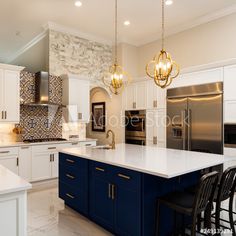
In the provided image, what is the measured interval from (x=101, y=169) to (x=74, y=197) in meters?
0.88

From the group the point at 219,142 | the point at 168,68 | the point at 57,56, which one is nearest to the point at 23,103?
the point at 57,56

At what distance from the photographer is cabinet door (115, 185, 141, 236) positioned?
2.24m

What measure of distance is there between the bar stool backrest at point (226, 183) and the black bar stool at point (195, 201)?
102 millimetres

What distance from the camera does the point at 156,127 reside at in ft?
17.3

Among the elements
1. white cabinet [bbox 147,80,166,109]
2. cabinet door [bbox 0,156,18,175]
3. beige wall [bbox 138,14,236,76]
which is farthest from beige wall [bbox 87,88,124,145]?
cabinet door [bbox 0,156,18,175]

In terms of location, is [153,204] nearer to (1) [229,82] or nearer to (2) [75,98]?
(1) [229,82]

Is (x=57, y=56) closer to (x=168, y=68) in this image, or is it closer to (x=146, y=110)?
(x=146, y=110)

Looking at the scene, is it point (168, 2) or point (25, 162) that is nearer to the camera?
point (168, 2)

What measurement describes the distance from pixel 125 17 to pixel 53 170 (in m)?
3.89

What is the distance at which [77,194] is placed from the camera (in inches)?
126

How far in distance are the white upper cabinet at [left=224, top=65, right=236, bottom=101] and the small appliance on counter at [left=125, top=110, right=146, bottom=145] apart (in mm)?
2050

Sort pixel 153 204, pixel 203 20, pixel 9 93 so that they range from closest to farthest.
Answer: pixel 153 204 → pixel 9 93 → pixel 203 20

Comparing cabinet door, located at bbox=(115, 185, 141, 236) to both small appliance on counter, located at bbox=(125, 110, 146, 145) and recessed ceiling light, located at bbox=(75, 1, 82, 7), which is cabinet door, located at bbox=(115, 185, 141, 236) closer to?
small appliance on counter, located at bbox=(125, 110, 146, 145)

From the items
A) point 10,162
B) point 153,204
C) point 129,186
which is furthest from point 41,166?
point 153,204
